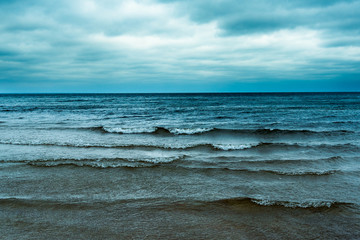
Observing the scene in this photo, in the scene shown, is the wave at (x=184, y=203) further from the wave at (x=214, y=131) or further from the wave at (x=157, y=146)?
the wave at (x=214, y=131)

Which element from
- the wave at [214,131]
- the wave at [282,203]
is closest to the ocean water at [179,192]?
the wave at [282,203]

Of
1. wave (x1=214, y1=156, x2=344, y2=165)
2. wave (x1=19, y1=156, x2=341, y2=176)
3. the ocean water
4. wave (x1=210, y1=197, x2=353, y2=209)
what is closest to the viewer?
the ocean water

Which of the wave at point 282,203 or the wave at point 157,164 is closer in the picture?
the wave at point 282,203

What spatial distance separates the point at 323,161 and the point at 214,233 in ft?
23.0

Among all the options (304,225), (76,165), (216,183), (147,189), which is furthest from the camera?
(76,165)

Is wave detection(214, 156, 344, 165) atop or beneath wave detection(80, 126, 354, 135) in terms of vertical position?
beneath

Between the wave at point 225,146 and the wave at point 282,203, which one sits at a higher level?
the wave at point 225,146

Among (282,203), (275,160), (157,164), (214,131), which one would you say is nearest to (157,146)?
(157,164)

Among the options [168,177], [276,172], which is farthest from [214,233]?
[276,172]

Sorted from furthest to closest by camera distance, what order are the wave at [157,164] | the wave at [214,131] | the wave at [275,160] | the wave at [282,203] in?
the wave at [214,131], the wave at [275,160], the wave at [157,164], the wave at [282,203]

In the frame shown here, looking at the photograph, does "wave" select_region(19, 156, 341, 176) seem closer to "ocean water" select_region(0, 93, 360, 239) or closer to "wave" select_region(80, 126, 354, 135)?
"ocean water" select_region(0, 93, 360, 239)

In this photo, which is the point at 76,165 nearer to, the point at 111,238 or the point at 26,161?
the point at 26,161

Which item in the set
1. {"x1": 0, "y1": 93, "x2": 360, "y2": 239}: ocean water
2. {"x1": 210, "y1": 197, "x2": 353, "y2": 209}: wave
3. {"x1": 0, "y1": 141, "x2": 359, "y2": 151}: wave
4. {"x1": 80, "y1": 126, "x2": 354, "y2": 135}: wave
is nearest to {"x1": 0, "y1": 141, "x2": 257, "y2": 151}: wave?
{"x1": 0, "y1": 141, "x2": 359, "y2": 151}: wave

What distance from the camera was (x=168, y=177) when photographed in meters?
7.46
